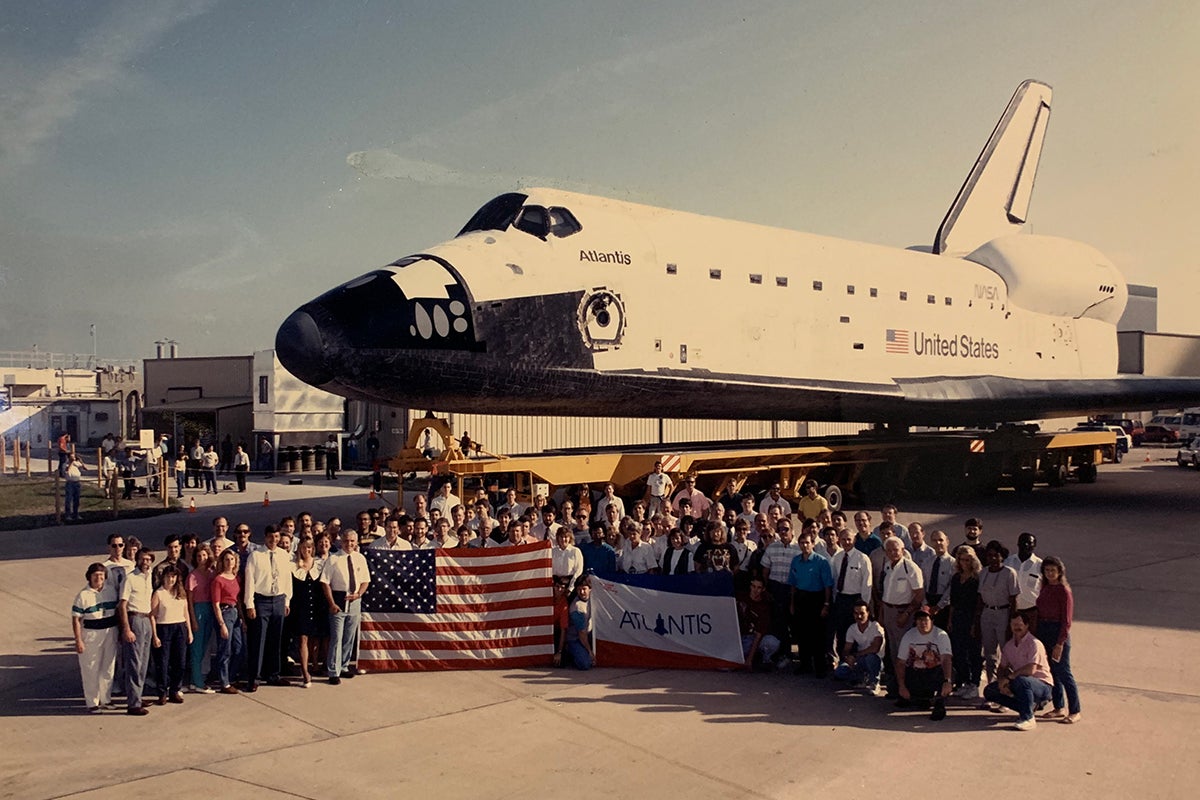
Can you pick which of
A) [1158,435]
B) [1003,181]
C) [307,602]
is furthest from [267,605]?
[1158,435]

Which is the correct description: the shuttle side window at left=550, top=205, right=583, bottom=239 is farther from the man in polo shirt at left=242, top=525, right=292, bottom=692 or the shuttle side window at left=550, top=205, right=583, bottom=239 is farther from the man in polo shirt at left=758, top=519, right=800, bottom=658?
the man in polo shirt at left=242, top=525, right=292, bottom=692

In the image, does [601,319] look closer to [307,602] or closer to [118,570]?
[307,602]

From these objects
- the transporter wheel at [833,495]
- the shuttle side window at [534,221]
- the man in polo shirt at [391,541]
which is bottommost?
the transporter wheel at [833,495]

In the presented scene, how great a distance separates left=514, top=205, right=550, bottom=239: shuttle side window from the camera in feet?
39.3

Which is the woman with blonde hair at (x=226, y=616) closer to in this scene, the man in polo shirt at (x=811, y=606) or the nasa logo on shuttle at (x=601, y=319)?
the man in polo shirt at (x=811, y=606)

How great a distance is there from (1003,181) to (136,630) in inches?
869

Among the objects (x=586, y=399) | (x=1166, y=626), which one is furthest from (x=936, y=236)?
(x=1166, y=626)

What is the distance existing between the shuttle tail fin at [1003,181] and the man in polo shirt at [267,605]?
59.5 feet

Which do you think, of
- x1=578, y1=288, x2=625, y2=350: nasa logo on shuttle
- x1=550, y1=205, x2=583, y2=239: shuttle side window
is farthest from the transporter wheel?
x1=550, y1=205, x2=583, y2=239: shuttle side window

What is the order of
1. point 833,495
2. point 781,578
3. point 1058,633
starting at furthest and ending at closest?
point 833,495, point 781,578, point 1058,633

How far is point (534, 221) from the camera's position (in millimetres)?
12039

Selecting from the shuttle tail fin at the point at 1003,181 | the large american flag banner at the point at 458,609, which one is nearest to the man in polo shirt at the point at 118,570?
the large american flag banner at the point at 458,609

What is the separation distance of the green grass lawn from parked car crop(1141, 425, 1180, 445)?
4148 cm

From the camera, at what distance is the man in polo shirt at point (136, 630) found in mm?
6285
